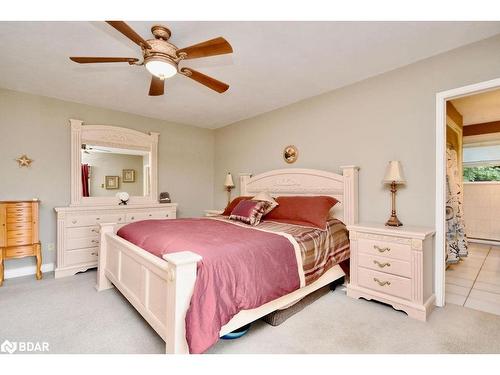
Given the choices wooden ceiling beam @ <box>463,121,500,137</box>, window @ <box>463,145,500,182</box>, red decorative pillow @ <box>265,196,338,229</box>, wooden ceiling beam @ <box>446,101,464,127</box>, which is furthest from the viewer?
window @ <box>463,145,500,182</box>

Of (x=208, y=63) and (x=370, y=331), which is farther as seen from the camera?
(x=208, y=63)

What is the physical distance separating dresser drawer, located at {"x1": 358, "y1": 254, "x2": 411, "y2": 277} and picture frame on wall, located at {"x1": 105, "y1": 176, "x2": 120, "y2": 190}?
12.1 feet

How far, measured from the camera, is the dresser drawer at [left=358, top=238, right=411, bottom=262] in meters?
2.18

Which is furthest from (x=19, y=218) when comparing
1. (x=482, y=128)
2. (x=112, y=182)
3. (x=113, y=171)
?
(x=482, y=128)

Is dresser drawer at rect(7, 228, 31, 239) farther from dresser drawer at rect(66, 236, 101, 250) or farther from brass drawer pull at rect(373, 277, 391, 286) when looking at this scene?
brass drawer pull at rect(373, 277, 391, 286)

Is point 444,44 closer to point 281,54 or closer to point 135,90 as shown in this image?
point 281,54

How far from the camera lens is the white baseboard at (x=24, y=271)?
3.11 meters

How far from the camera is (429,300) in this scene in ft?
7.15

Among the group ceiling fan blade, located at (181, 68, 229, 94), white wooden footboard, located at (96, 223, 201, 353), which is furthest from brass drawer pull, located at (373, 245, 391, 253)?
ceiling fan blade, located at (181, 68, 229, 94)

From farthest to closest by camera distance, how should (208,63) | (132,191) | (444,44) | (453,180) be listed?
(132,191)
(453,180)
(208,63)
(444,44)

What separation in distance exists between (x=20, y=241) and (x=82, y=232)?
2.07ft

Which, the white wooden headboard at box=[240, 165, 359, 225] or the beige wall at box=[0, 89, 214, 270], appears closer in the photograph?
the white wooden headboard at box=[240, 165, 359, 225]
